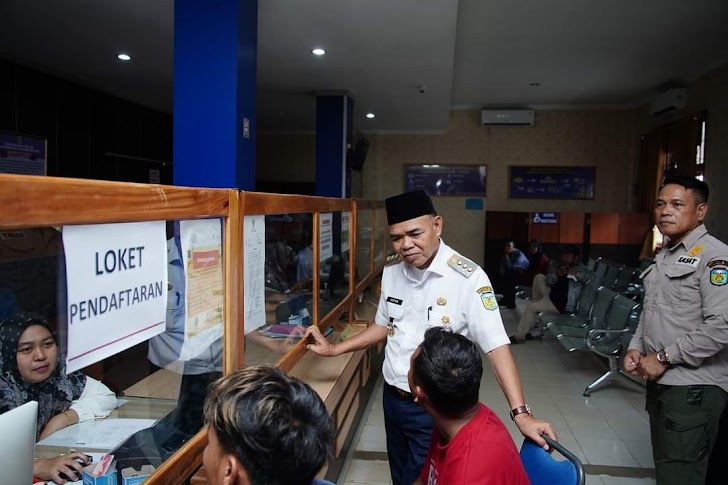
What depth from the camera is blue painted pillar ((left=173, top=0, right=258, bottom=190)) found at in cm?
355

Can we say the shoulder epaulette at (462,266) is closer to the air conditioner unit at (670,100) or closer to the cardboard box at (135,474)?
the cardboard box at (135,474)

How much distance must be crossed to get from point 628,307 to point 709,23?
3.41m

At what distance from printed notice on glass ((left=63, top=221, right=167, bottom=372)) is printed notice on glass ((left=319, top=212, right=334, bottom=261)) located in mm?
1450

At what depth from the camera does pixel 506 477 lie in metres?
1.19

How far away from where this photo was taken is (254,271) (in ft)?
5.01

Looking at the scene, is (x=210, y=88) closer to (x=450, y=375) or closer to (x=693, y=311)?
(x=450, y=375)

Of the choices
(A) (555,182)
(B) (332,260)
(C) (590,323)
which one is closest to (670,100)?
(A) (555,182)

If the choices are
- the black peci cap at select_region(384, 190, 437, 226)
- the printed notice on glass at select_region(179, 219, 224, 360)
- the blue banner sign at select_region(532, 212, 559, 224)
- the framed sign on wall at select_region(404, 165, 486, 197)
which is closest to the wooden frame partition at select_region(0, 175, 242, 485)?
the printed notice on glass at select_region(179, 219, 224, 360)

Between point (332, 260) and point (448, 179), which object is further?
point (448, 179)

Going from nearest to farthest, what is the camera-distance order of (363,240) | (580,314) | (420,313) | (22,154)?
(420,313), (363,240), (580,314), (22,154)

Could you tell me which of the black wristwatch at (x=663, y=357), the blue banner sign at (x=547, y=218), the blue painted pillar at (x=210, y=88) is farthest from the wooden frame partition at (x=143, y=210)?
the blue banner sign at (x=547, y=218)

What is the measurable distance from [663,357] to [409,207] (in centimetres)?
124

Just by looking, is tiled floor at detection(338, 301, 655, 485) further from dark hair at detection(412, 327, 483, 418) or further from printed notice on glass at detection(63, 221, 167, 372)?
printed notice on glass at detection(63, 221, 167, 372)

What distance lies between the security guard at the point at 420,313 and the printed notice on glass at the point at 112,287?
3.20 feet
